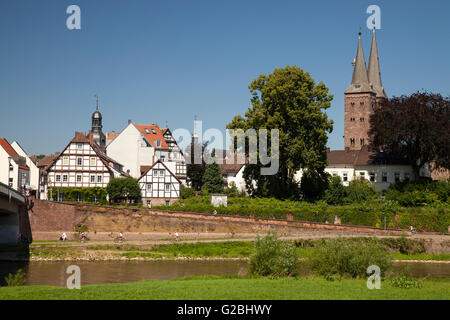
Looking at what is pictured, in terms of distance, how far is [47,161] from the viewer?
7525 cm

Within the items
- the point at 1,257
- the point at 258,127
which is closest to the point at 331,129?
the point at 258,127

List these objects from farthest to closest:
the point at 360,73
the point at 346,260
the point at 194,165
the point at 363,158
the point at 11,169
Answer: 1. the point at 360,73
2. the point at 194,165
3. the point at 363,158
4. the point at 11,169
5. the point at 346,260

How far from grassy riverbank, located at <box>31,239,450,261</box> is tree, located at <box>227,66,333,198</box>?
44.5 ft

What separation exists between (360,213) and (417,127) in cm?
1134

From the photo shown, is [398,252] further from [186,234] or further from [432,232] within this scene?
[186,234]

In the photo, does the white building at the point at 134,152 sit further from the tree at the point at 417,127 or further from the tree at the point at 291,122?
the tree at the point at 417,127

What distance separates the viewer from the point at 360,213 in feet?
175

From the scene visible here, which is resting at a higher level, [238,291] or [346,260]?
[346,260]

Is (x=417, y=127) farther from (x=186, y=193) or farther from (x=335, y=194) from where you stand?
(x=186, y=193)

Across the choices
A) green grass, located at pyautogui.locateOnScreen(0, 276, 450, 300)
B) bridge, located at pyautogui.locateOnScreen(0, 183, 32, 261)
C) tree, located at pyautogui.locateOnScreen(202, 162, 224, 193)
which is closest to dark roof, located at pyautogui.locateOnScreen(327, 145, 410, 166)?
tree, located at pyautogui.locateOnScreen(202, 162, 224, 193)

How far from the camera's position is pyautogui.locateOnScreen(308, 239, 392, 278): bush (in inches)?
1110

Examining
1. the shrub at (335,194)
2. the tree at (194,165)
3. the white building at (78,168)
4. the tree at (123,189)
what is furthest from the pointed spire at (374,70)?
the white building at (78,168)

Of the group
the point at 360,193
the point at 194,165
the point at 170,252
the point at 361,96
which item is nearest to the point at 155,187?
the point at 194,165

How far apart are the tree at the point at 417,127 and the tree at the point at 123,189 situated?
2603cm
